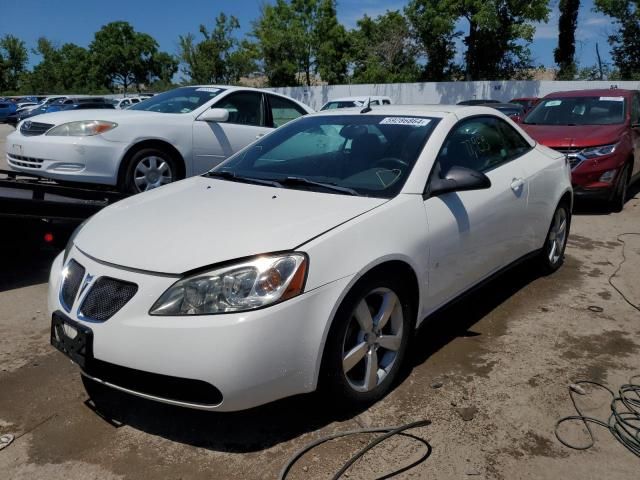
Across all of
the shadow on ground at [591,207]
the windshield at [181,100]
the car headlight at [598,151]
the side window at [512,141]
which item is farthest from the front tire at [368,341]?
the shadow on ground at [591,207]

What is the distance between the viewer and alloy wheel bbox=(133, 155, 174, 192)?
6375 mm

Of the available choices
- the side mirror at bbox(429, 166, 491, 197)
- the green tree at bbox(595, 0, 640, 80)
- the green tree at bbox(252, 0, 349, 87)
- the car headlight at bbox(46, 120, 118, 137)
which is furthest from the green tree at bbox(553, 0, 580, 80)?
the side mirror at bbox(429, 166, 491, 197)

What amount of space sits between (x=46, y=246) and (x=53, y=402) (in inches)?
81.6

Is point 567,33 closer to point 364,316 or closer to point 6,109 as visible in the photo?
point 6,109

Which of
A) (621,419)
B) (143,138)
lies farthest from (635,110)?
(621,419)

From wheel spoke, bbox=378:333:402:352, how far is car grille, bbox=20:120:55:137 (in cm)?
482

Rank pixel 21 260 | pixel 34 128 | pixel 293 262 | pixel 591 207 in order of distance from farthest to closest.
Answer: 1. pixel 591 207
2. pixel 34 128
3. pixel 21 260
4. pixel 293 262

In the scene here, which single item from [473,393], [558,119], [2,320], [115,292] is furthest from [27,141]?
[558,119]

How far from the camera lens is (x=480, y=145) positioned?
162 inches

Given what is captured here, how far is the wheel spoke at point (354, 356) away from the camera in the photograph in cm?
278

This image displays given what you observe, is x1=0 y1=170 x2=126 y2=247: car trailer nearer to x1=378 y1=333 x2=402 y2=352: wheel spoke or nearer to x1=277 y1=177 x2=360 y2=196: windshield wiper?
x1=277 y1=177 x2=360 y2=196: windshield wiper

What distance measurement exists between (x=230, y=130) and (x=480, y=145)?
3.85 metres

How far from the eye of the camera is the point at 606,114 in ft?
27.7

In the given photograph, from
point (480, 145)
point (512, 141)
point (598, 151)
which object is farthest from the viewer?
point (598, 151)
